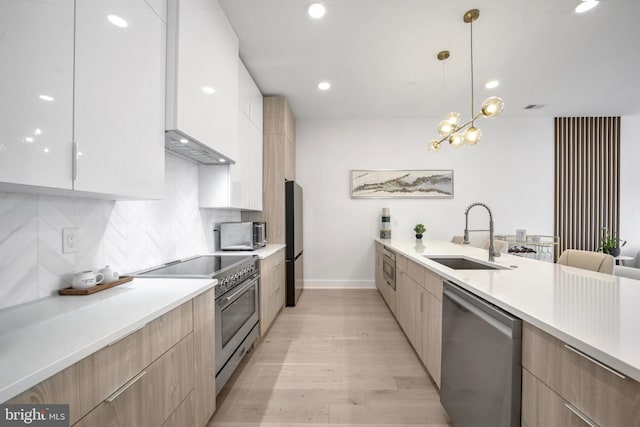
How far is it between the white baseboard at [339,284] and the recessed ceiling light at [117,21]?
3963mm

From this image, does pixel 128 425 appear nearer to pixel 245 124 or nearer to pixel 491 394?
pixel 491 394

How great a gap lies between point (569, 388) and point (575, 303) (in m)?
0.37

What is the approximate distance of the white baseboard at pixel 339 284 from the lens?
455 cm

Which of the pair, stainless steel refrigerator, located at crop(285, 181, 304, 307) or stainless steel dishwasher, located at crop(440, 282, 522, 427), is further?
stainless steel refrigerator, located at crop(285, 181, 304, 307)

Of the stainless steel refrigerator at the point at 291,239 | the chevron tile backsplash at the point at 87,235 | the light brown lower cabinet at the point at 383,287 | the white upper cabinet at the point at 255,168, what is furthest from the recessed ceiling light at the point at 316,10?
the light brown lower cabinet at the point at 383,287

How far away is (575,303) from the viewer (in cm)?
101

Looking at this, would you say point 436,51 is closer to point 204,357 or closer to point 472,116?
point 472,116

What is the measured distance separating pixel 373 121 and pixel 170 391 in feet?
14.7

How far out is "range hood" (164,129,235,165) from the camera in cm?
163

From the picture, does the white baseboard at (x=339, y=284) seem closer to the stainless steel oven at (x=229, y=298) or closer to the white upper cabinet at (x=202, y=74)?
the stainless steel oven at (x=229, y=298)

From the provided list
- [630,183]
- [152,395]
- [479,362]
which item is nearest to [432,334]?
[479,362]

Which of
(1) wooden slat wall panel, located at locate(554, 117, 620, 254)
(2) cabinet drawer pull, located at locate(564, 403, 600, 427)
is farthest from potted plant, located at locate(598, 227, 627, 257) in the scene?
(2) cabinet drawer pull, located at locate(564, 403, 600, 427)

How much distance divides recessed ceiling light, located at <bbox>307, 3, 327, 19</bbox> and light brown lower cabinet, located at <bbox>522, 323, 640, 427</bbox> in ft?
7.82

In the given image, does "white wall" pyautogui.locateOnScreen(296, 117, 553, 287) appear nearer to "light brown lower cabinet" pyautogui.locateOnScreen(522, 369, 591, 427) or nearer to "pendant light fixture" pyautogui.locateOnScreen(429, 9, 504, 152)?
"pendant light fixture" pyautogui.locateOnScreen(429, 9, 504, 152)
